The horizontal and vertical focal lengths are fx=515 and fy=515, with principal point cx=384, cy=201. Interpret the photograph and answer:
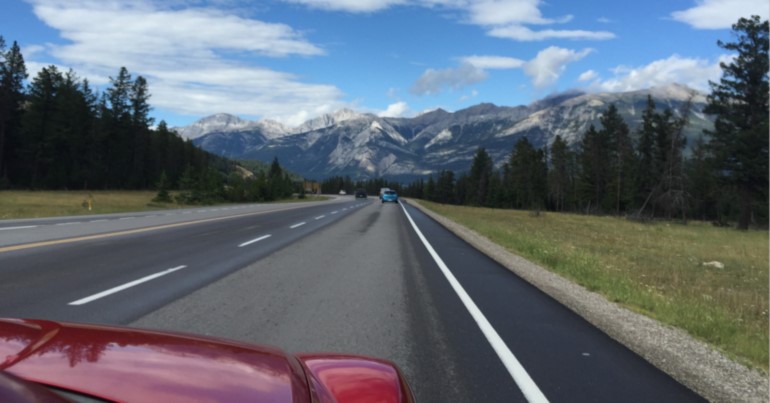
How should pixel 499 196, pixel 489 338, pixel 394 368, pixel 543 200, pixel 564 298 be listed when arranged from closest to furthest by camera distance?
pixel 394 368 < pixel 489 338 < pixel 564 298 < pixel 543 200 < pixel 499 196

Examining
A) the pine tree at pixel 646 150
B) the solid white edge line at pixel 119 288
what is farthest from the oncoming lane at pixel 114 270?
the pine tree at pixel 646 150

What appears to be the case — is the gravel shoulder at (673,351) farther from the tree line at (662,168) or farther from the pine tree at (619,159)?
the pine tree at (619,159)

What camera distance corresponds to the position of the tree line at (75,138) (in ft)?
266

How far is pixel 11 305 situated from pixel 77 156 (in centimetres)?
10084

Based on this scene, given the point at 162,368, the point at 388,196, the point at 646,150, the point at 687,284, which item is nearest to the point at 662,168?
the point at 646,150

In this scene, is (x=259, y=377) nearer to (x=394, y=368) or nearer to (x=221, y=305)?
(x=394, y=368)

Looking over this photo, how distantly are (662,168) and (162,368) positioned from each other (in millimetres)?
81376

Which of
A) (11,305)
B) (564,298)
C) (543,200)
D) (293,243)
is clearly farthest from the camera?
(543,200)

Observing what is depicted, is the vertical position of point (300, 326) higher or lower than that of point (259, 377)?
lower

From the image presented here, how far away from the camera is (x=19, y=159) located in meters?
85.8

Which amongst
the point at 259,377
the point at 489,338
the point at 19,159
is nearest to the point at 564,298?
the point at 489,338

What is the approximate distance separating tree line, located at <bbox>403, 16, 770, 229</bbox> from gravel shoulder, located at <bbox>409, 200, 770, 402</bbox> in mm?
44258

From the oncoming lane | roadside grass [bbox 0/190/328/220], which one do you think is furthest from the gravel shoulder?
roadside grass [bbox 0/190/328/220]

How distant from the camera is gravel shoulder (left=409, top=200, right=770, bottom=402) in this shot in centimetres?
462
